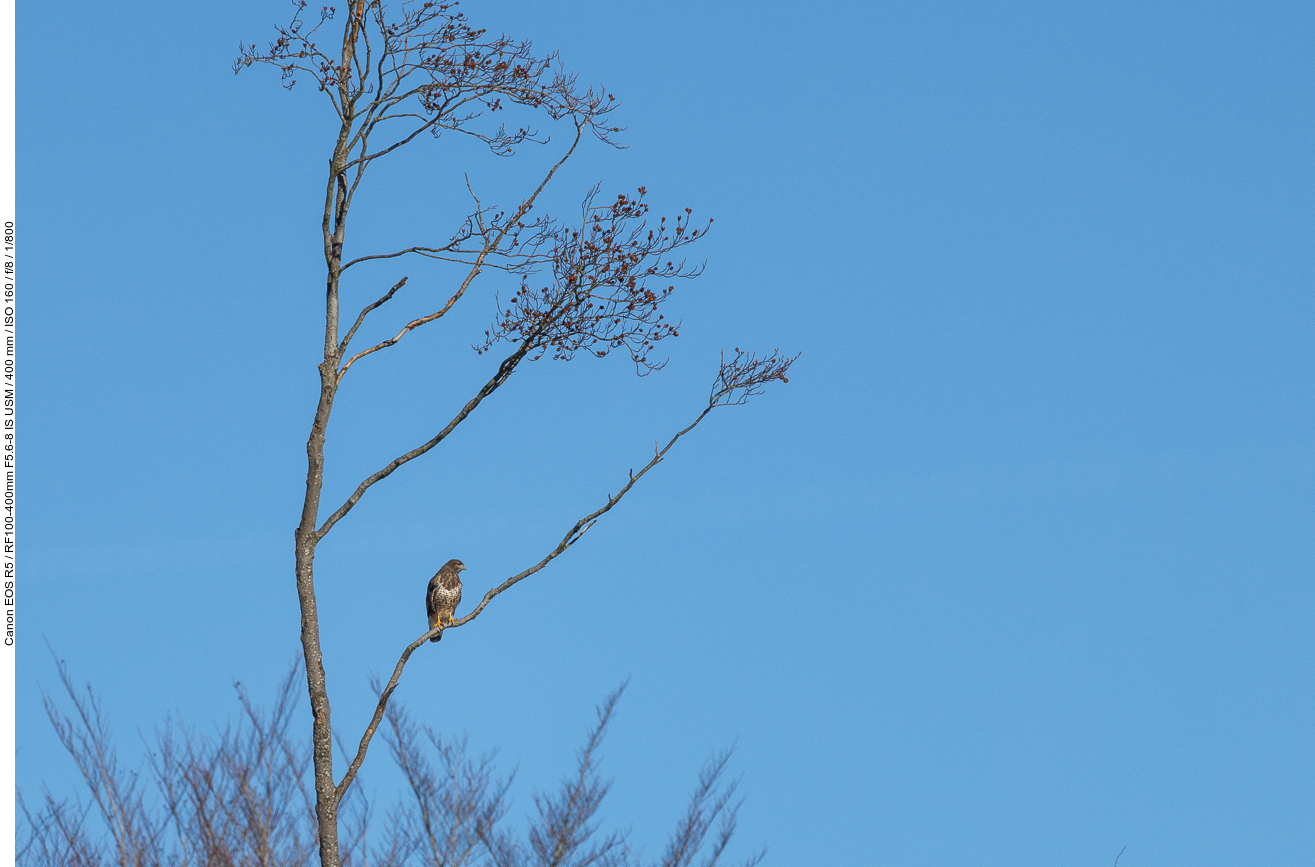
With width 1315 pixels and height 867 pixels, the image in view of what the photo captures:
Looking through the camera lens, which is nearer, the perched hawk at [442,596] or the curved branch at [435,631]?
the curved branch at [435,631]

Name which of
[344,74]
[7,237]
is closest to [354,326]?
[344,74]

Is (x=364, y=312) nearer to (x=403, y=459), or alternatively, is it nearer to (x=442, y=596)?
(x=403, y=459)

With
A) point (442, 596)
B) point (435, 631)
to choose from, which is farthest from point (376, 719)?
point (442, 596)

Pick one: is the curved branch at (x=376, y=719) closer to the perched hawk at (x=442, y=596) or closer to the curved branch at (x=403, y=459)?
the curved branch at (x=403, y=459)

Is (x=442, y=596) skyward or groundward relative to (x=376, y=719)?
skyward

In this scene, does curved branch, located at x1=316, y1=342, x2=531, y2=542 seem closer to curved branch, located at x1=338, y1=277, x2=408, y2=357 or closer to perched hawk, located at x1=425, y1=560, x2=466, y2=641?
curved branch, located at x1=338, y1=277, x2=408, y2=357

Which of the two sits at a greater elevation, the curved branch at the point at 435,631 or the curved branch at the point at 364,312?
the curved branch at the point at 364,312

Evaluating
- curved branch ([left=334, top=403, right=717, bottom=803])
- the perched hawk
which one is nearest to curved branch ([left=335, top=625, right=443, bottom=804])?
curved branch ([left=334, top=403, right=717, bottom=803])

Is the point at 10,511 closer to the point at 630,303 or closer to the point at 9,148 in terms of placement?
the point at 9,148

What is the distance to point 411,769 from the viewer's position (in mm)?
14922

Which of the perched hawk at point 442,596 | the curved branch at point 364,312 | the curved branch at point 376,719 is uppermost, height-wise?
the perched hawk at point 442,596

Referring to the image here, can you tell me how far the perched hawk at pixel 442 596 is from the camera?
462 inches

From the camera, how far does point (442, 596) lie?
38.6 ft

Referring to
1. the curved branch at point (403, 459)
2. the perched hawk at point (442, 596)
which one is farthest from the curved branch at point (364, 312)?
the perched hawk at point (442, 596)
